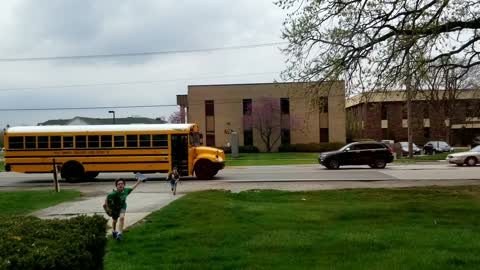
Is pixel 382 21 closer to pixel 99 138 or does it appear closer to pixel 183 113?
pixel 99 138

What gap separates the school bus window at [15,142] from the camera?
2814cm

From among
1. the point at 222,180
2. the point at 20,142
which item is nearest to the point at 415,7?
the point at 222,180

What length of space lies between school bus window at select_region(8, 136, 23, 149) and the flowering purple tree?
38.7 metres

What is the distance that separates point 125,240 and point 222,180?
17689 millimetres

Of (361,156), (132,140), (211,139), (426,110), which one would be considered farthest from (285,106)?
(132,140)

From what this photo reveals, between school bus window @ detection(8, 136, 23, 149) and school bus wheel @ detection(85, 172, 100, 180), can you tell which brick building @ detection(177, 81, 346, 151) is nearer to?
school bus wheel @ detection(85, 172, 100, 180)

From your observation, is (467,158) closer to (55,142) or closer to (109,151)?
(109,151)

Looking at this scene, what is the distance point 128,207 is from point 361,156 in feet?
67.5

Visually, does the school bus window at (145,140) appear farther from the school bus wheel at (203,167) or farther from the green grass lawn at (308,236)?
the green grass lawn at (308,236)

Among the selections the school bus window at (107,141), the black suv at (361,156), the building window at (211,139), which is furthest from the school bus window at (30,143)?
the building window at (211,139)

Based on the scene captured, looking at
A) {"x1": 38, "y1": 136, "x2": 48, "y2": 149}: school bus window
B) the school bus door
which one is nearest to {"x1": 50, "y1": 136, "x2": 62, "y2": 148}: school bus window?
{"x1": 38, "y1": 136, "x2": 48, "y2": 149}: school bus window

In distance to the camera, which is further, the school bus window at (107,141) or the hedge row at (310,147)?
the hedge row at (310,147)

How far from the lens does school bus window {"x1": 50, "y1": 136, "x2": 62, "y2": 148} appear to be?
2827cm

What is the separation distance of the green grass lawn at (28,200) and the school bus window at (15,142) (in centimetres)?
740
